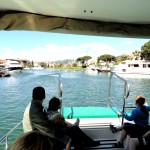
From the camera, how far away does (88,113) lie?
3758mm

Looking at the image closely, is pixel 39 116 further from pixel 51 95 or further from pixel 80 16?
pixel 51 95

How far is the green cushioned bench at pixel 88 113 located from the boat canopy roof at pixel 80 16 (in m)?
1.35

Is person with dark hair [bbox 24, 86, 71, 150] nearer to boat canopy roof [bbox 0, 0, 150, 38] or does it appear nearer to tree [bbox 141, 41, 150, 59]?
boat canopy roof [bbox 0, 0, 150, 38]

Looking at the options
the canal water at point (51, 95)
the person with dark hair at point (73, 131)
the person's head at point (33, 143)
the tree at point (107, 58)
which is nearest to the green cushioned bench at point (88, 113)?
the person with dark hair at point (73, 131)

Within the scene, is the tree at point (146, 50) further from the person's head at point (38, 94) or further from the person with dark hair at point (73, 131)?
the person's head at point (38, 94)

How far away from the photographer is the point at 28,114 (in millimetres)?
2219

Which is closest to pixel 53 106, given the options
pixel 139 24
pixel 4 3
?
pixel 4 3

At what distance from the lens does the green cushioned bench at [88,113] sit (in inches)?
143

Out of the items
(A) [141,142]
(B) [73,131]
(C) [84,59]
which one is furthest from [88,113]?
(C) [84,59]

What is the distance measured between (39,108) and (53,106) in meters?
0.51

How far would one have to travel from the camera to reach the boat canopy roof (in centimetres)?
242

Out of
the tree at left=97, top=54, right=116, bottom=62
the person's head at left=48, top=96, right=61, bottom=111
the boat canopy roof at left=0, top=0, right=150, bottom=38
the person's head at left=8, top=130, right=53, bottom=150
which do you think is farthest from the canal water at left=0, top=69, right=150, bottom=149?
the tree at left=97, top=54, right=116, bottom=62

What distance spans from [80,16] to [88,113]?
5.50 feet

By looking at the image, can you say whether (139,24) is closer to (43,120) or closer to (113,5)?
(113,5)
